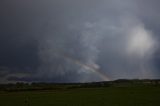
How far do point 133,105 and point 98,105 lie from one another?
636cm

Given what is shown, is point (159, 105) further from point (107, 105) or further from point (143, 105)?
point (107, 105)

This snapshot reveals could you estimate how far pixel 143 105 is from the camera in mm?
47500

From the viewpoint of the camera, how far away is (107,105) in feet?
165

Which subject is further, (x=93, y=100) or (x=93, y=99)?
(x=93, y=99)

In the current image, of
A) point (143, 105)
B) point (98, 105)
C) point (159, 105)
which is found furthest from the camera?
point (98, 105)

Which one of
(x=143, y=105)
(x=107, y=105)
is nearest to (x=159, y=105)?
(x=143, y=105)

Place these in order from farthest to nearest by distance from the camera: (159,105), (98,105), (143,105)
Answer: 1. (98,105)
2. (143,105)
3. (159,105)

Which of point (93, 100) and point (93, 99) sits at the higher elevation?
point (93, 99)

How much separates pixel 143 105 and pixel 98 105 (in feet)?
25.8

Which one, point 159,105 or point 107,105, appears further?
point 107,105

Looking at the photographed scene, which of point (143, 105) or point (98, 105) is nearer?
point (143, 105)

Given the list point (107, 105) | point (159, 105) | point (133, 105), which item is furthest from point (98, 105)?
point (159, 105)

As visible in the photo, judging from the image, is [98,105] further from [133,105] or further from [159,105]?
[159,105]

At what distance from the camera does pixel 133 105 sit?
47.7m
